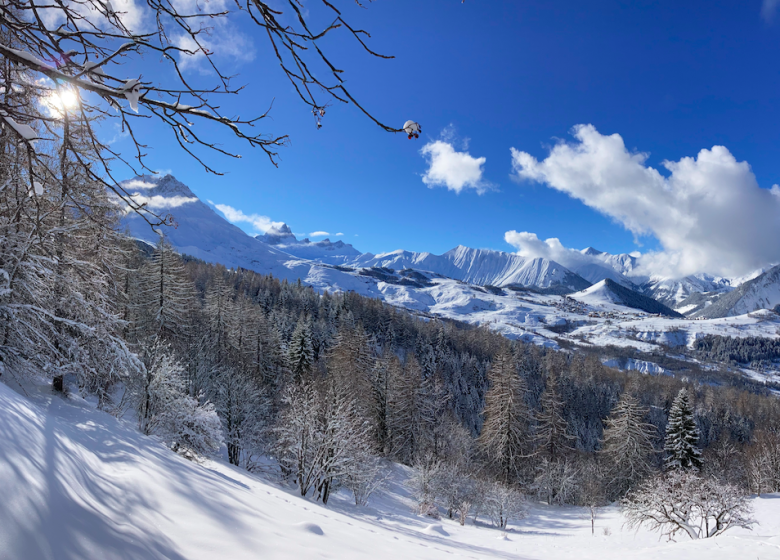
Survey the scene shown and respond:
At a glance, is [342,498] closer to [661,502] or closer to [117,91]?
[661,502]

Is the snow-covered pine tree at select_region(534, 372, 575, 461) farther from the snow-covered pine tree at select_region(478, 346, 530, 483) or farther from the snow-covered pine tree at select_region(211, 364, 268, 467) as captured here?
the snow-covered pine tree at select_region(211, 364, 268, 467)

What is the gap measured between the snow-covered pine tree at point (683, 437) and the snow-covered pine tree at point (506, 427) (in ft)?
34.1

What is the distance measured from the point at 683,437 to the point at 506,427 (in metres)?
13.0

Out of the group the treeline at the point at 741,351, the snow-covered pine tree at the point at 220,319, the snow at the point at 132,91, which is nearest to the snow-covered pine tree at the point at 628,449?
the snow-covered pine tree at the point at 220,319

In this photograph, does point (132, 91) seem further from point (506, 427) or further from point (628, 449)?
point (628, 449)

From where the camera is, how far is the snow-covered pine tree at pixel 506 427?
26156mm

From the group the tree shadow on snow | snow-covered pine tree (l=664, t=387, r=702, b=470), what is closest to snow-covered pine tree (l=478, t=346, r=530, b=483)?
snow-covered pine tree (l=664, t=387, r=702, b=470)

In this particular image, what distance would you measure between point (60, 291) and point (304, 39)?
10962 millimetres

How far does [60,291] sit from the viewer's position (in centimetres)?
935

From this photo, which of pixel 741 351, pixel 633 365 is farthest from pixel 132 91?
pixel 741 351

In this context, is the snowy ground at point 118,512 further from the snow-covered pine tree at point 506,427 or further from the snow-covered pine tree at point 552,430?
the snow-covered pine tree at point 552,430

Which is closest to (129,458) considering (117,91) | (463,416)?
(117,91)

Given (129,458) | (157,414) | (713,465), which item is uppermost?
(129,458)

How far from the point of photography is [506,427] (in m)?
26.3
